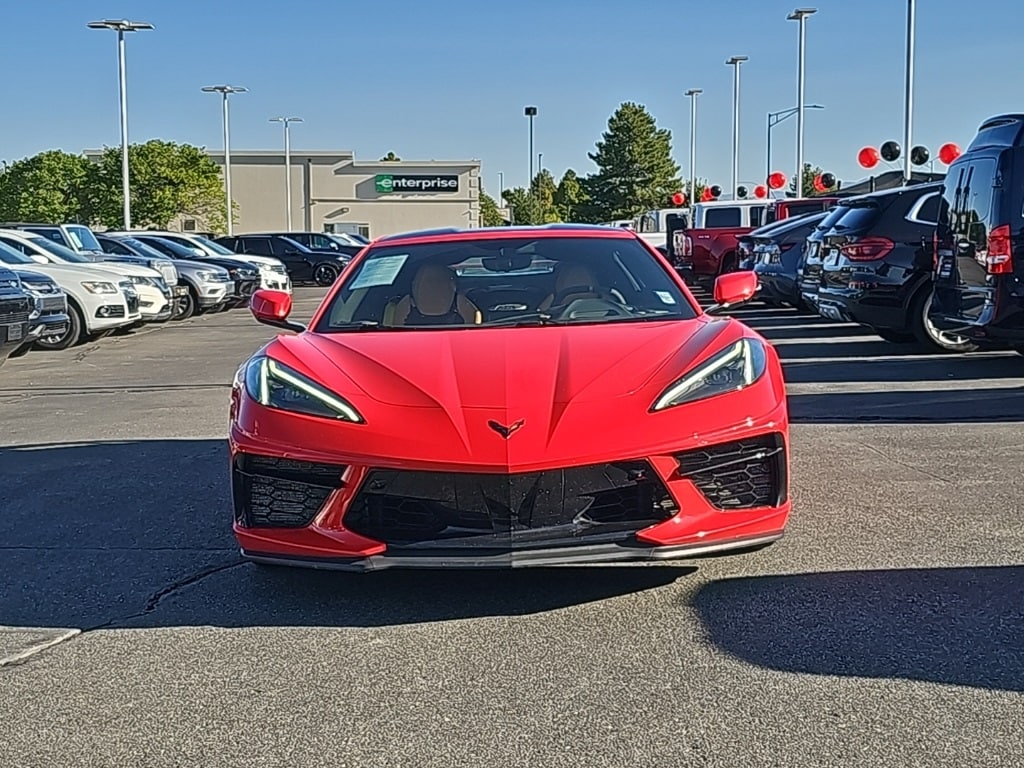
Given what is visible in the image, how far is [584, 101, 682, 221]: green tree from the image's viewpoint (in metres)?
89.8

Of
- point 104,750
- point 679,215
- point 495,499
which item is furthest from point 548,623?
point 679,215

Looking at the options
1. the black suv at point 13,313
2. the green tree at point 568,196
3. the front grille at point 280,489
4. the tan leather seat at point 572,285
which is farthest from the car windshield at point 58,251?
the green tree at point 568,196

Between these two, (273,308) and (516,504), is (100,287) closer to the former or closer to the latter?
(273,308)

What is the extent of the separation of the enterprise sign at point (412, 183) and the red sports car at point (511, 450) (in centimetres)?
6972

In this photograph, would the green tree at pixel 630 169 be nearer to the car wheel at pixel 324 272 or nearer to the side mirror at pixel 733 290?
the car wheel at pixel 324 272

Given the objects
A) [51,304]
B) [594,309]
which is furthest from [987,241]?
[51,304]

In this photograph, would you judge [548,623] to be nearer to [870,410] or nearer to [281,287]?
[870,410]

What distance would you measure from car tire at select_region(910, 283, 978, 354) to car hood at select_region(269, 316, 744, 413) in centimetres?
731

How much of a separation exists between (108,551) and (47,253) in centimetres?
1239

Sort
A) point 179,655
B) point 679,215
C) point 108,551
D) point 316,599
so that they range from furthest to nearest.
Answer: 1. point 679,215
2. point 108,551
3. point 316,599
4. point 179,655

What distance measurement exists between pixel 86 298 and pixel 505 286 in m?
11.3

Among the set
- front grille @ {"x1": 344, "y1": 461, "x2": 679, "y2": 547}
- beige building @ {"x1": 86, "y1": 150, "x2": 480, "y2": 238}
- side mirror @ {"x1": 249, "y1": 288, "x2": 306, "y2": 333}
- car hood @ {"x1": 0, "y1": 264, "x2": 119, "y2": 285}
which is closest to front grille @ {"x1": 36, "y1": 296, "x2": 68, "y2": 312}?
car hood @ {"x1": 0, "y1": 264, "x2": 119, "y2": 285}

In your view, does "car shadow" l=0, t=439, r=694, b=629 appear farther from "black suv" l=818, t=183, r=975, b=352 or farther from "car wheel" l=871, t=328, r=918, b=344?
"car wheel" l=871, t=328, r=918, b=344

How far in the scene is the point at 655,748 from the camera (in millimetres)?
3100
